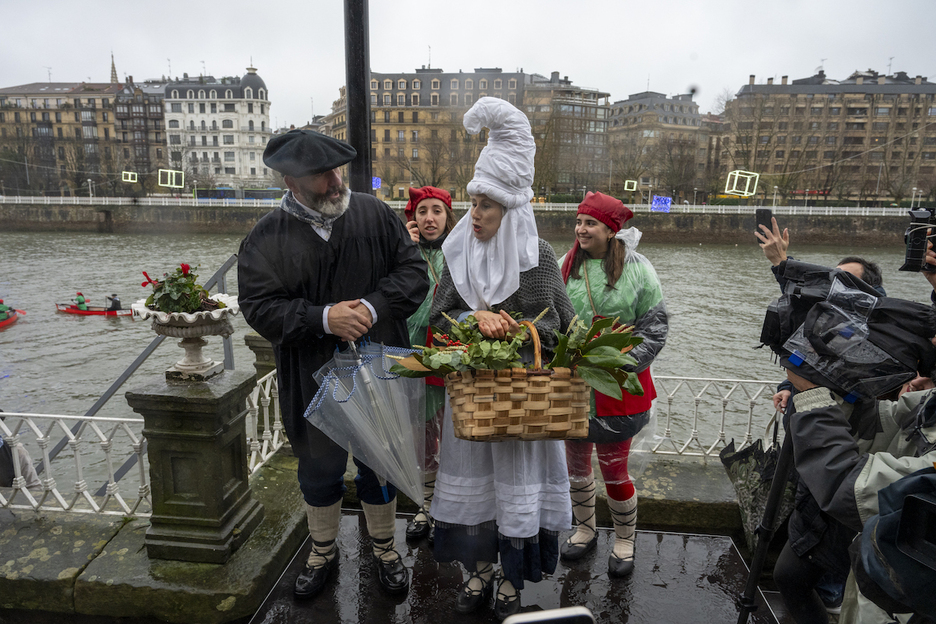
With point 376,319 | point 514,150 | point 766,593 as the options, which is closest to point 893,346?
point 514,150

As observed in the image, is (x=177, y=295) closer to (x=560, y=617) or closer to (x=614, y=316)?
(x=614, y=316)

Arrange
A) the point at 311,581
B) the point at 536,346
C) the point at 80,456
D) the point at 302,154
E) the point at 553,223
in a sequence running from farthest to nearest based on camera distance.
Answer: the point at 553,223
the point at 80,456
the point at 311,581
the point at 302,154
the point at 536,346

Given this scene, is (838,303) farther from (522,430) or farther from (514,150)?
(514,150)

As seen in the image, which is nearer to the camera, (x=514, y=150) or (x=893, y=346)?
(x=893, y=346)

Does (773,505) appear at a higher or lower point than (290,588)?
higher

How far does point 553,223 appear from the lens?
33219 mm

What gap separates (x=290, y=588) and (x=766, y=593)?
2.18 m

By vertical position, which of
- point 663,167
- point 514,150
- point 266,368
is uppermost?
point 663,167

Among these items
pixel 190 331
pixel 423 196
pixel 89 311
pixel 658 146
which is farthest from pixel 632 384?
pixel 658 146

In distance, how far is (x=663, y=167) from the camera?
53.0 metres

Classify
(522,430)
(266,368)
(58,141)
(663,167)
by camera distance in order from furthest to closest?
(58,141)
(663,167)
(266,368)
(522,430)

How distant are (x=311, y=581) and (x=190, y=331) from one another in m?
1.24

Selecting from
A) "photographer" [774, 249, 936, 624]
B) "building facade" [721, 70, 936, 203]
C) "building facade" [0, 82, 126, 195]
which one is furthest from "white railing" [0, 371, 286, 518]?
"building facade" [0, 82, 126, 195]

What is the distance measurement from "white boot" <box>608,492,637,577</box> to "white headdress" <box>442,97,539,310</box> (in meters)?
1.23
